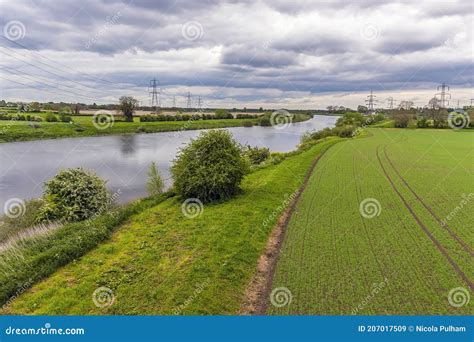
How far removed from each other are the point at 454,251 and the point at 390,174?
14197mm

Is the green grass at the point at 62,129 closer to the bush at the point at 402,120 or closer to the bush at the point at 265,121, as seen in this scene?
the bush at the point at 265,121

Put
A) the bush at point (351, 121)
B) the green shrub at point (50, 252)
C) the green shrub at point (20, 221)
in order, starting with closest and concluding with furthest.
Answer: the green shrub at point (50, 252) → the green shrub at point (20, 221) → the bush at point (351, 121)

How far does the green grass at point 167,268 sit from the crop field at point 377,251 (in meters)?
1.11

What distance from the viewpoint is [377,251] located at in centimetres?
1012

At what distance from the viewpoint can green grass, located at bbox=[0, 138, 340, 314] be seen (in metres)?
7.23

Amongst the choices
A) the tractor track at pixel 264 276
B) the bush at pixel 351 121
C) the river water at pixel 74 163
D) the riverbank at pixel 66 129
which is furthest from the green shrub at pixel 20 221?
the bush at pixel 351 121

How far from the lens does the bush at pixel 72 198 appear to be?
43.4ft

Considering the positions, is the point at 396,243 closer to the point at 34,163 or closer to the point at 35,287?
the point at 35,287

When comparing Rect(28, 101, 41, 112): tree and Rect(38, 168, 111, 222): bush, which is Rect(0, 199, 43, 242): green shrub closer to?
Rect(38, 168, 111, 222): bush

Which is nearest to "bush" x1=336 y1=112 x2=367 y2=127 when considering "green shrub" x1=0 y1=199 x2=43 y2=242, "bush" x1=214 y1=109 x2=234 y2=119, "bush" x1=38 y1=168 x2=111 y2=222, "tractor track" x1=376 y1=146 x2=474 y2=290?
"bush" x1=214 y1=109 x2=234 y2=119

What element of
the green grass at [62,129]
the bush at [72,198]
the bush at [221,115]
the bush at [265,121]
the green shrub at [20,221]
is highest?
the bush at [221,115]

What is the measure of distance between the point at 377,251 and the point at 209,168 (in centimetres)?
774

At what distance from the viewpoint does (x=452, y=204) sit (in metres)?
15.8

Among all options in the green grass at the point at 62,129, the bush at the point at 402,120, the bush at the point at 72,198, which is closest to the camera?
the bush at the point at 72,198
